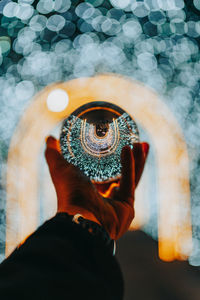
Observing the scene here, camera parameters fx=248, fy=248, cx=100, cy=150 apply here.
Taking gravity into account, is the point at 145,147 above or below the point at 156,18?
below

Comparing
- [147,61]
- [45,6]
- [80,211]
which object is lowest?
[80,211]

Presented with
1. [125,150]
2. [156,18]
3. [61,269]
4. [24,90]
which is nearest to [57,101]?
[24,90]

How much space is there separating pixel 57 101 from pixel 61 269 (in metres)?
0.41

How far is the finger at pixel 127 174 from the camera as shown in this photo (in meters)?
0.49

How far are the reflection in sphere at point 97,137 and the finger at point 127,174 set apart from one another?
0.09 feet

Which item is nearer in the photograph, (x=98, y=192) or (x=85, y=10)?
(x=98, y=192)

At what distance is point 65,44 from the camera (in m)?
0.59

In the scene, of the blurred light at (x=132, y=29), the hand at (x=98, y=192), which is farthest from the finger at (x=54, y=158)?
the blurred light at (x=132, y=29)

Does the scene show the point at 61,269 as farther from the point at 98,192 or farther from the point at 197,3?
the point at 197,3

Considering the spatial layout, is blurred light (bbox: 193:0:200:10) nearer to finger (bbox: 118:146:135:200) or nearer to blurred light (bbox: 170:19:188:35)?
blurred light (bbox: 170:19:188:35)

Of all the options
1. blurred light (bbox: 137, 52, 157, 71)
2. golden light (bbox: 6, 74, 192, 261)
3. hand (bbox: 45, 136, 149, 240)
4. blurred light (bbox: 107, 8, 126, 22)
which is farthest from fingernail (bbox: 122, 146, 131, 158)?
blurred light (bbox: 107, 8, 126, 22)

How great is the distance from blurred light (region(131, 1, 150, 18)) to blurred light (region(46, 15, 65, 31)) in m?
0.17

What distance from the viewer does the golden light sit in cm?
55

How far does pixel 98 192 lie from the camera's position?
0.47m
